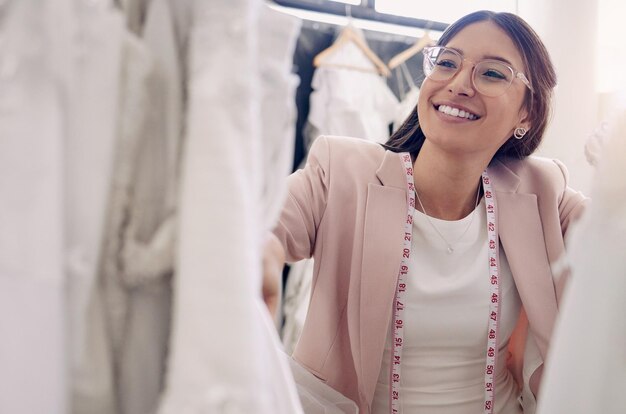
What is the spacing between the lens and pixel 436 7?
232cm

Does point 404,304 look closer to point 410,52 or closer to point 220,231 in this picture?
point 220,231

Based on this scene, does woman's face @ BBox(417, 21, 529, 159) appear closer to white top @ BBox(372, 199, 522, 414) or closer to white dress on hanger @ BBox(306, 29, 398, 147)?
white top @ BBox(372, 199, 522, 414)

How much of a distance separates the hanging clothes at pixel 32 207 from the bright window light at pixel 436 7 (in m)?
1.85

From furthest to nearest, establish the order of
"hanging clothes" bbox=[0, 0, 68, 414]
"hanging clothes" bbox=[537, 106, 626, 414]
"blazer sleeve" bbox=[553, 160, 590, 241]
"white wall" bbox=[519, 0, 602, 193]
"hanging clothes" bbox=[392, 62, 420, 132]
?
1. "hanging clothes" bbox=[392, 62, 420, 132]
2. "white wall" bbox=[519, 0, 602, 193]
3. "blazer sleeve" bbox=[553, 160, 590, 241]
4. "hanging clothes" bbox=[537, 106, 626, 414]
5. "hanging clothes" bbox=[0, 0, 68, 414]

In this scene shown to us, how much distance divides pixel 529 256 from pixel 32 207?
98cm

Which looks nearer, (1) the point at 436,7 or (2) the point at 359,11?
(2) the point at 359,11

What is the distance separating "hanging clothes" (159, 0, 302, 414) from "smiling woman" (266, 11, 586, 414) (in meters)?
0.60

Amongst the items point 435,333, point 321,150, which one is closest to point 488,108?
point 321,150

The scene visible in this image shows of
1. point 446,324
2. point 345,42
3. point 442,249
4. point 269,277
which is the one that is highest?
point 345,42

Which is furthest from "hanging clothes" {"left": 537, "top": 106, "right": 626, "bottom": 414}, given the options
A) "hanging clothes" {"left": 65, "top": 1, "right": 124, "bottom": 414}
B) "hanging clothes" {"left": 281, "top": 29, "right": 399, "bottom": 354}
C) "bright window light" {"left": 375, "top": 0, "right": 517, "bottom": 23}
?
"bright window light" {"left": 375, "top": 0, "right": 517, "bottom": 23}

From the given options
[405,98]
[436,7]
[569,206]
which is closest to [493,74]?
[569,206]

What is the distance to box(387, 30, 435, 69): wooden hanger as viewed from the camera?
197 cm

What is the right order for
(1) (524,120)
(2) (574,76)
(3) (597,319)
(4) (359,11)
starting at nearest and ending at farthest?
(3) (597,319), (1) (524,120), (2) (574,76), (4) (359,11)

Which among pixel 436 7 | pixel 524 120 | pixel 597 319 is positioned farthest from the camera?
pixel 436 7
